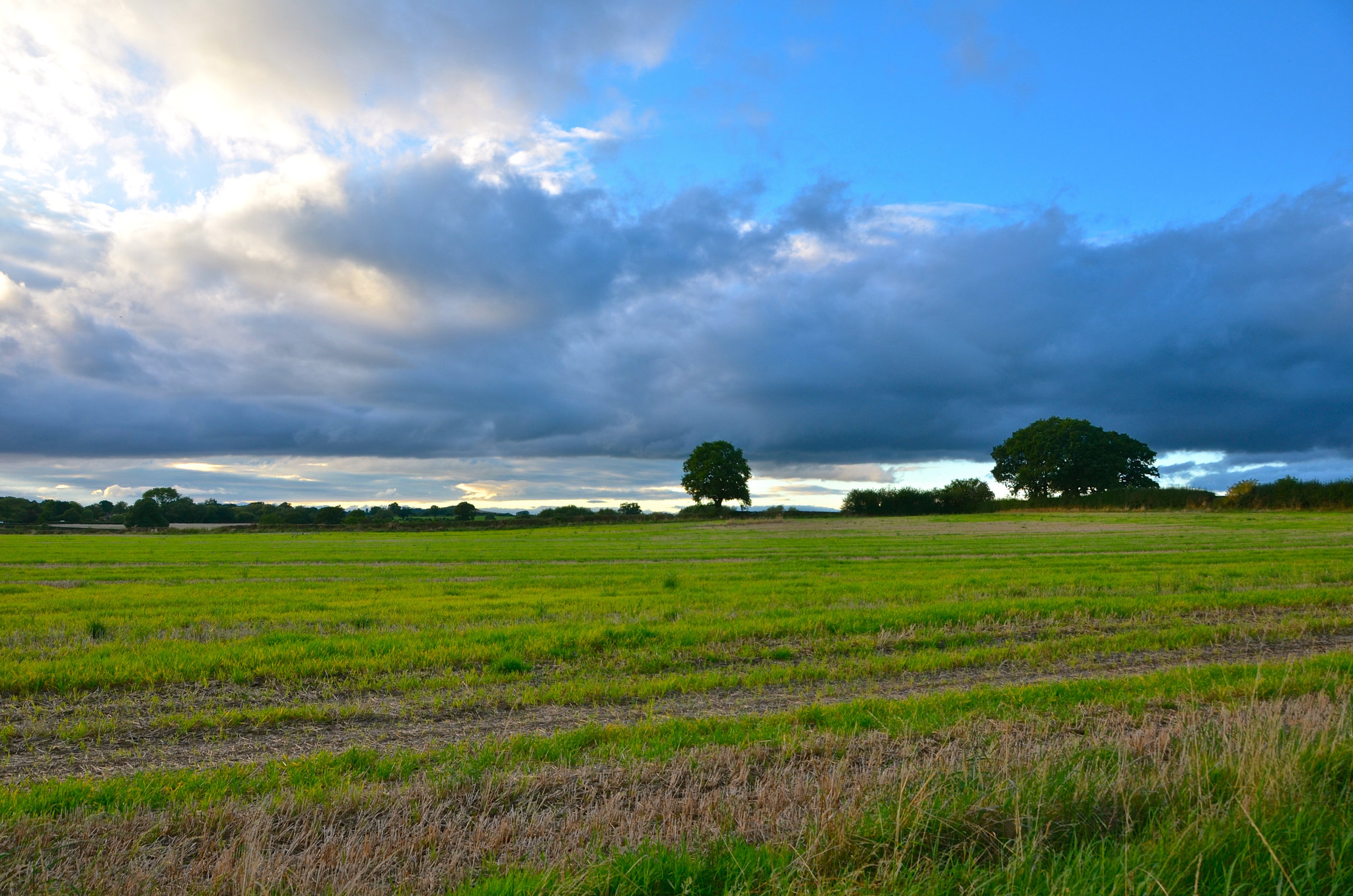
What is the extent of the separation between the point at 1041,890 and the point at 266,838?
Result: 5.18 metres

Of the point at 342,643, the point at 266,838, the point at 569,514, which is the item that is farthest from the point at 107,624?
the point at 569,514

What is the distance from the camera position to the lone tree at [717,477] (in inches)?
4995

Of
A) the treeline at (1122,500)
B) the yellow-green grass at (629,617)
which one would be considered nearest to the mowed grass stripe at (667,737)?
the yellow-green grass at (629,617)

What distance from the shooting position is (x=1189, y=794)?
5.25 metres

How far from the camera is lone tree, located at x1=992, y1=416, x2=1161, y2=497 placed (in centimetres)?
11562

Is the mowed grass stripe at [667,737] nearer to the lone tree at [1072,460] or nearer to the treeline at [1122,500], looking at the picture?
the treeline at [1122,500]

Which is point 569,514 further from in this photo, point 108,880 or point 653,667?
point 108,880

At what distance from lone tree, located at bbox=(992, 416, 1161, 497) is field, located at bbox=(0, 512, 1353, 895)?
105817 millimetres

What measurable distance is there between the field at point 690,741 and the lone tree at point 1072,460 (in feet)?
347

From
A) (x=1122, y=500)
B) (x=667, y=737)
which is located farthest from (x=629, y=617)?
(x=1122, y=500)

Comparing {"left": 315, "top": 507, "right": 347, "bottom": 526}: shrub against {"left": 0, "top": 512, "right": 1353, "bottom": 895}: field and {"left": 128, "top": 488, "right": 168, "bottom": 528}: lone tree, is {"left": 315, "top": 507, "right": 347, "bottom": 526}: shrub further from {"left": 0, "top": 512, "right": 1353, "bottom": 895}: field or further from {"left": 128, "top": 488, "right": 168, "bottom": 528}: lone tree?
{"left": 0, "top": 512, "right": 1353, "bottom": 895}: field

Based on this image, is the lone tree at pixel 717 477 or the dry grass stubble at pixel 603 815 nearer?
the dry grass stubble at pixel 603 815

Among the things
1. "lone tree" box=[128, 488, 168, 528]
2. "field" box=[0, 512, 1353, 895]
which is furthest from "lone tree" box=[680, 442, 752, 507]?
"field" box=[0, 512, 1353, 895]

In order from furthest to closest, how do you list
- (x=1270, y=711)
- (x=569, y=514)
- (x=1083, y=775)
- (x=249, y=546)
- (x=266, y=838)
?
(x=569, y=514), (x=249, y=546), (x=1270, y=711), (x=1083, y=775), (x=266, y=838)
